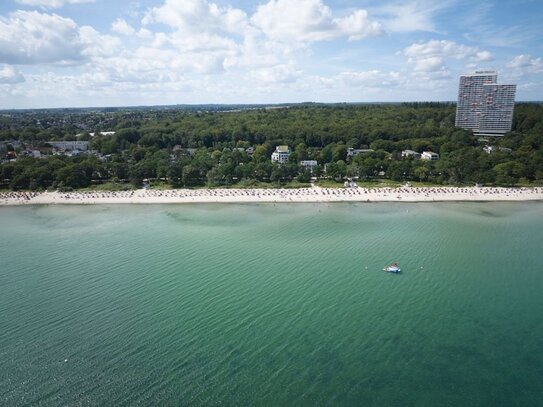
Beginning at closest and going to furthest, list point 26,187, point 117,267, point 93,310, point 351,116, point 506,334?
point 506,334 < point 93,310 < point 117,267 < point 26,187 < point 351,116

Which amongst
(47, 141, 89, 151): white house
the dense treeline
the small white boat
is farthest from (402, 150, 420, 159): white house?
(47, 141, 89, 151): white house

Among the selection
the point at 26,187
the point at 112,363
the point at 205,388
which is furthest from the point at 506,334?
the point at 26,187

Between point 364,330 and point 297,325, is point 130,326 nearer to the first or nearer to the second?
point 297,325

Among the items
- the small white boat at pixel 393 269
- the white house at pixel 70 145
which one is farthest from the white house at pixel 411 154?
the white house at pixel 70 145

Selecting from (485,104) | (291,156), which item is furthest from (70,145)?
(485,104)

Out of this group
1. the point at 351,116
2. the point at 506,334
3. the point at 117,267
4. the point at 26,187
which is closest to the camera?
the point at 506,334

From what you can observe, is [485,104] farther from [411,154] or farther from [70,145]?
[70,145]

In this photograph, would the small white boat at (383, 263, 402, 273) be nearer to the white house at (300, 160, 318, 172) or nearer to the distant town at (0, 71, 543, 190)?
the distant town at (0, 71, 543, 190)
